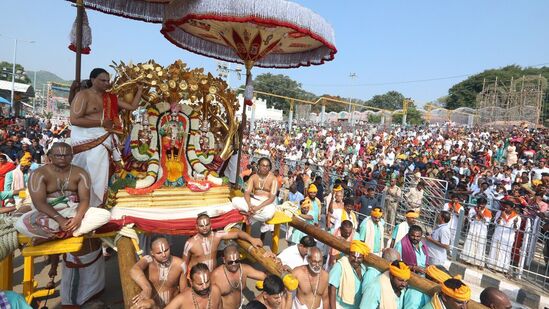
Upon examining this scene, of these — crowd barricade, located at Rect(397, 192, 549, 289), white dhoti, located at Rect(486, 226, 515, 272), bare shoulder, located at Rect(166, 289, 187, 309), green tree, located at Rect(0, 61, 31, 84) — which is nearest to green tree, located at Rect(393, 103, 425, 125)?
green tree, located at Rect(0, 61, 31, 84)

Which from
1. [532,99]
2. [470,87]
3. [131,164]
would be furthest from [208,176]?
[470,87]

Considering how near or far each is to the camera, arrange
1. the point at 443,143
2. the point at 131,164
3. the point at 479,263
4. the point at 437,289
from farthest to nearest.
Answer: the point at 443,143
the point at 479,263
the point at 131,164
the point at 437,289

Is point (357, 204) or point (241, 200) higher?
point (241, 200)

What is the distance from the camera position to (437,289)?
354 centimetres

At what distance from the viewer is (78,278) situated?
4.42m

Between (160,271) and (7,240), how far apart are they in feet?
5.03

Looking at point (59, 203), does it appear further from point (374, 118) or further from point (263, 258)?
point (374, 118)

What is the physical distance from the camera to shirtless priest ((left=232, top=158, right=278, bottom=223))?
5.26 meters

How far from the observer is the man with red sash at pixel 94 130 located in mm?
4133

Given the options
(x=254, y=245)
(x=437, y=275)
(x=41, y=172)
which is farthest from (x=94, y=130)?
(x=437, y=275)

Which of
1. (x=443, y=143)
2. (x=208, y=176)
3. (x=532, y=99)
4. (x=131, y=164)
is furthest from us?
(x=532, y=99)

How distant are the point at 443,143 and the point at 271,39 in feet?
53.3

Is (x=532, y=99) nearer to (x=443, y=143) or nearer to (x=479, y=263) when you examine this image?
(x=443, y=143)

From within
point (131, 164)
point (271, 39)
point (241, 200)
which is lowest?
point (241, 200)
